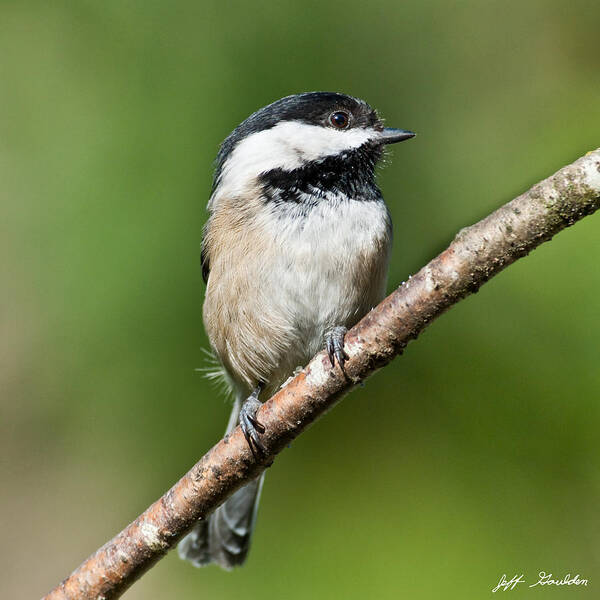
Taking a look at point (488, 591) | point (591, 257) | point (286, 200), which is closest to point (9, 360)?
point (286, 200)

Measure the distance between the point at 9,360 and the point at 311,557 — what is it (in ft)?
5.04

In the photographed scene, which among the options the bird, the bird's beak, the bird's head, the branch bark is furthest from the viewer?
the bird's beak

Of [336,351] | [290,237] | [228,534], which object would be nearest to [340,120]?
[290,237]

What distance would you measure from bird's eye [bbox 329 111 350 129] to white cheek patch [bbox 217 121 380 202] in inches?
2.5

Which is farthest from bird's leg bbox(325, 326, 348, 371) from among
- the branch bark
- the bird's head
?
the bird's head

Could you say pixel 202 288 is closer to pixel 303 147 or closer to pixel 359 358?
pixel 303 147

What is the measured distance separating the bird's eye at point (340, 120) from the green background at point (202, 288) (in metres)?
0.24

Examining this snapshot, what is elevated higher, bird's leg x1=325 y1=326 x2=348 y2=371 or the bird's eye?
the bird's eye

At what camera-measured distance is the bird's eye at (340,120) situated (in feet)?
8.86

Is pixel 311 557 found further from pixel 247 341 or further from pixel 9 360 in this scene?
pixel 9 360
